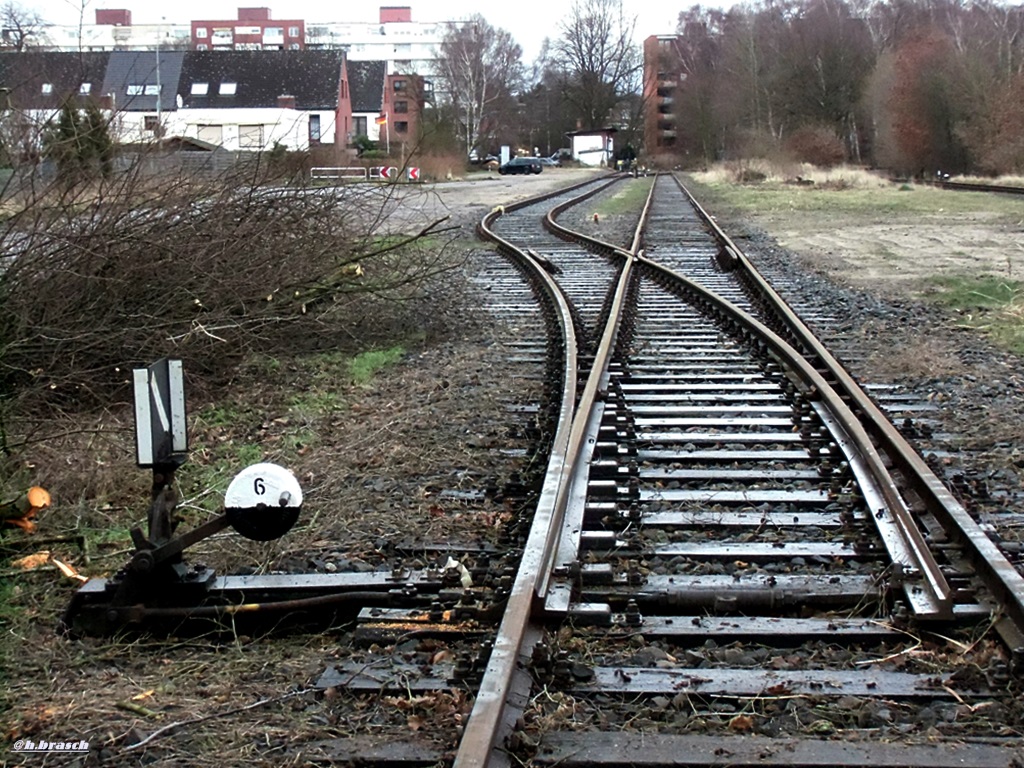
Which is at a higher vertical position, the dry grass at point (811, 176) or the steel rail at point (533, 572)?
the dry grass at point (811, 176)

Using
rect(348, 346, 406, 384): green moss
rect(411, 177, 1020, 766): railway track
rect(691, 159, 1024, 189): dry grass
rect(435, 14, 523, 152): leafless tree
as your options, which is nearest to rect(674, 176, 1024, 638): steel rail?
rect(411, 177, 1020, 766): railway track

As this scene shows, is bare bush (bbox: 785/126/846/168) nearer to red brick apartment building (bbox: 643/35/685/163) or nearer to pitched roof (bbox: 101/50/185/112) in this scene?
pitched roof (bbox: 101/50/185/112)

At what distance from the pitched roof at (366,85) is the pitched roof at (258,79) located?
23.8ft

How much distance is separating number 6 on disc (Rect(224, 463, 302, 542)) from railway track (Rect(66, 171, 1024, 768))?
27 centimetres

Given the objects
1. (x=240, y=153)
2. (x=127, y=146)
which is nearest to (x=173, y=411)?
(x=127, y=146)

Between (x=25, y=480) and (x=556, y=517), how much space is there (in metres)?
2.77

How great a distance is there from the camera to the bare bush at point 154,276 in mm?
6887

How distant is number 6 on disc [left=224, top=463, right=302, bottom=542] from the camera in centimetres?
395

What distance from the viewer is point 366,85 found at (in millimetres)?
87125

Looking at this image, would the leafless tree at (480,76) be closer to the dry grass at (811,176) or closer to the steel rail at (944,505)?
the dry grass at (811,176)

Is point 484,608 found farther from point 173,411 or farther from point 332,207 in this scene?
point 332,207

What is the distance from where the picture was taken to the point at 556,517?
454cm

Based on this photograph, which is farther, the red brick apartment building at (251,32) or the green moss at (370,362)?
the red brick apartment building at (251,32)

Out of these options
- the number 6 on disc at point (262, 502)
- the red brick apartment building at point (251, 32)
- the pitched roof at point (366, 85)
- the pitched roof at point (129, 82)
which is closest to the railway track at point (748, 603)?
the number 6 on disc at point (262, 502)
